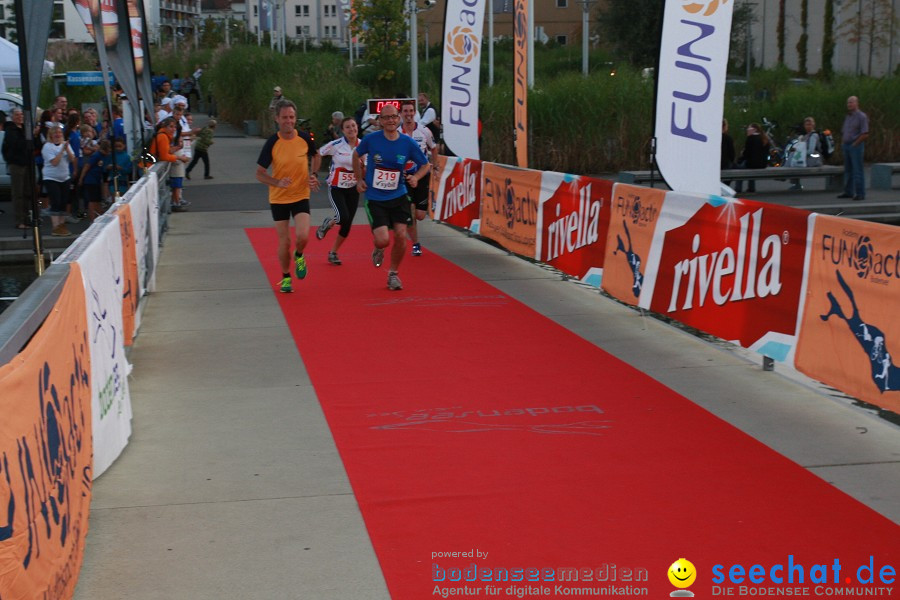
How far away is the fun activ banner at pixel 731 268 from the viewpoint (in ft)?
26.9

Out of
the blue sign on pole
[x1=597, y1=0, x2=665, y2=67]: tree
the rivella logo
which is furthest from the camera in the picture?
[x1=597, y1=0, x2=665, y2=67]: tree

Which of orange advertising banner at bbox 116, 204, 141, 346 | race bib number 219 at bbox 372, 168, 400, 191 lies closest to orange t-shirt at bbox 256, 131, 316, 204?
race bib number 219 at bbox 372, 168, 400, 191

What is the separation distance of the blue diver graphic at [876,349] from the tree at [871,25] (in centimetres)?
4816

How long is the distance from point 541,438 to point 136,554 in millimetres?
2677

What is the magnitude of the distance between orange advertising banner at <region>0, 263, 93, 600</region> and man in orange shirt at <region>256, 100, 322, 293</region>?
6.21 metres

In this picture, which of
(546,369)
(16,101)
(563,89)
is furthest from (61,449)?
(563,89)

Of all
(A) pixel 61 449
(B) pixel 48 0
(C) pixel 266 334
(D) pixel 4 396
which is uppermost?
(B) pixel 48 0

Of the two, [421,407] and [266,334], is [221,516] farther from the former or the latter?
[266,334]

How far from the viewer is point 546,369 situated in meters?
9.01

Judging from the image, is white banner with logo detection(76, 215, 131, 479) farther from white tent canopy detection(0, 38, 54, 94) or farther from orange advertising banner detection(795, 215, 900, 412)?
white tent canopy detection(0, 38, 54, 94)

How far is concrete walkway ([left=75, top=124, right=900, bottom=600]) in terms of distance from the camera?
16.9ft

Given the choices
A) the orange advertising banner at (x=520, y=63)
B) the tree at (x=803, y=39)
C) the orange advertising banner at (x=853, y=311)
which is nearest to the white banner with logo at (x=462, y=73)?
the orange advertising banner at (x=520, y=63)

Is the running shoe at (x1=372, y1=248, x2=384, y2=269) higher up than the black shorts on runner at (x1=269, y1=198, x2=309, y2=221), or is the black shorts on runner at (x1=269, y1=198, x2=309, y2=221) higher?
the black shorts on runner at (x1=269, y1=198, x2=309, y2=221)

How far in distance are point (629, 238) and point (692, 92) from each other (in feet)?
5.00
